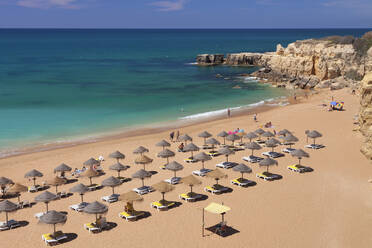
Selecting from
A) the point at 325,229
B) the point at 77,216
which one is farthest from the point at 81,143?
the point at 325,229

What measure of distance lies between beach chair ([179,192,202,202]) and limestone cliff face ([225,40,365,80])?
129 feet

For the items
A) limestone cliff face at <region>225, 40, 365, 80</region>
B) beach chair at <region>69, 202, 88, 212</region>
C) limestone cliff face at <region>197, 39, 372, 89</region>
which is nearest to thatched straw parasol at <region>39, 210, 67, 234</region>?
beach chair at <region>69, 202, 88, 212</region>

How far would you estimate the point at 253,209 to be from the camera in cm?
1691

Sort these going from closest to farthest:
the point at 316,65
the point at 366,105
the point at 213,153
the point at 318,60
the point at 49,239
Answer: the point at 49,239, the point at 366,105, the point at 213,153, the point at 318,60, the point at 316,65

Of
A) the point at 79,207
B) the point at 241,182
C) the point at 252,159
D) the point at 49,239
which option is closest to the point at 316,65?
the point at 252,159

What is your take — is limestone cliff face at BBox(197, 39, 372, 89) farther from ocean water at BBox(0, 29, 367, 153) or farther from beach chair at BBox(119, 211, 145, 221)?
beach chair at BBox(119, 211, 145, 221)

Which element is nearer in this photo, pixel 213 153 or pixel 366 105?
pixel 366 105

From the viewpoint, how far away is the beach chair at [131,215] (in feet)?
53.3

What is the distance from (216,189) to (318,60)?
43299 mm

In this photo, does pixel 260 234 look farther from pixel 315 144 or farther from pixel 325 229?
pixel 315 144

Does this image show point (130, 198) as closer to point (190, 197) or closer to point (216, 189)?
point (190, 197)

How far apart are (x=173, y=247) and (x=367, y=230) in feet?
26.5

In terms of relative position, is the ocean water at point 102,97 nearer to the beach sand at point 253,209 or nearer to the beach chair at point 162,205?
the beach sand at point 253,209

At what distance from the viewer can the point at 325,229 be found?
15.3 metres
